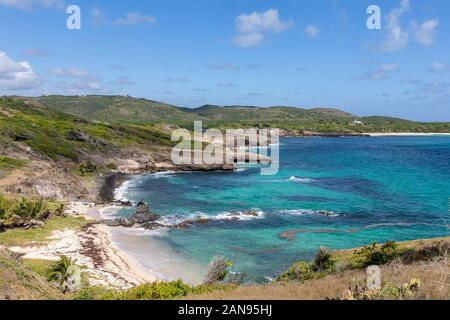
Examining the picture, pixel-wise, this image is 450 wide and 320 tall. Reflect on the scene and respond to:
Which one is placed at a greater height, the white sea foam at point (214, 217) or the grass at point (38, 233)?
the grass at point (38, 233)

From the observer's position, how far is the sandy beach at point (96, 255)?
29.0 m

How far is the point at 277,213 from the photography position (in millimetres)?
53406

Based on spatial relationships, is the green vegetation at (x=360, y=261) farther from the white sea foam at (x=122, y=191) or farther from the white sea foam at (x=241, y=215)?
the white sea foam at (x=122, y=191)

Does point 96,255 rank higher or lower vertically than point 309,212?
higher

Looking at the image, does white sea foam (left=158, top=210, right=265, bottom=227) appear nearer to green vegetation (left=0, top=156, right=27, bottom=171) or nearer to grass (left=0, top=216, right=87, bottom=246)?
grass (left=0, top=216, right=87, bottom=246)

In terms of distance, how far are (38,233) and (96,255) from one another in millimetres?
7039

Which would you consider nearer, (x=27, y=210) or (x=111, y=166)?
(x=27, y=210)

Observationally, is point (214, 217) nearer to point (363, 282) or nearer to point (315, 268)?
point (315, 268)

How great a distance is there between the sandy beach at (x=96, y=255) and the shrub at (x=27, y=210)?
289 cm

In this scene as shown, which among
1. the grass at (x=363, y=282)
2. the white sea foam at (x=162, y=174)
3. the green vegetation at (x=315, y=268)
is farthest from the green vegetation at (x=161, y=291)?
the white sea foam at (x=162, y=174)

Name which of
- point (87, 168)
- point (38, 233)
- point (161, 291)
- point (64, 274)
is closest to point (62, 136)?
point (87, 168)

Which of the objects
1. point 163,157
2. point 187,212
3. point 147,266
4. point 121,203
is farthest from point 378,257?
point 163,157

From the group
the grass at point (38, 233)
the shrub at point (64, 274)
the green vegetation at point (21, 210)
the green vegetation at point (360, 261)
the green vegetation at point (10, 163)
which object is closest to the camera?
the green vegetation at point (360, 261)
